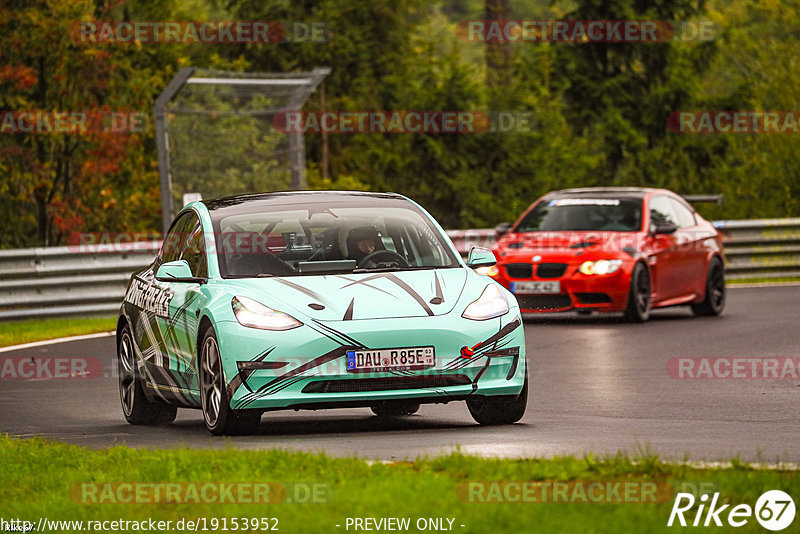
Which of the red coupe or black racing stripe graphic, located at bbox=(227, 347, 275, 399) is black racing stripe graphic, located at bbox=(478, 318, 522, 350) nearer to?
black racing stripe graphic, located at bbox=(227, 347, 275, 399)

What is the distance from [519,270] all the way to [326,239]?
887 centimetres

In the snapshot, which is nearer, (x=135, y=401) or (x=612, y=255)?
(x=135, y=401)

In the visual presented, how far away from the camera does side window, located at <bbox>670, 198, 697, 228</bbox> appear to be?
831 inches

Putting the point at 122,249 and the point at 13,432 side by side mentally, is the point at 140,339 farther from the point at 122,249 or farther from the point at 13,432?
the point at 122,249

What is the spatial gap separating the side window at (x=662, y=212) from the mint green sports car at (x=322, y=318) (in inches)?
370

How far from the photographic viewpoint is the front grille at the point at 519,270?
1970 centimetres

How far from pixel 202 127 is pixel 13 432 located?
48.2 feet

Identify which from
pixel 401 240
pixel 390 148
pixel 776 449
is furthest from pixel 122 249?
pixel 390 148

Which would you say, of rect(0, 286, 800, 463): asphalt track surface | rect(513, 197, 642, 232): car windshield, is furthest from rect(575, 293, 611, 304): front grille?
rect(0, 286, 800, 463): asphalt track surface

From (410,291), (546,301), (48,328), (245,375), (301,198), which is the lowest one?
(48,328)

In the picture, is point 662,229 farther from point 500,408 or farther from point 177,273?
point 177,273

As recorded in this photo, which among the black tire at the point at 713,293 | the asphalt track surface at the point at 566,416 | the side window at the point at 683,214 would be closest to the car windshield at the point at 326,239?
the asphalt track surface at the point at 566,416

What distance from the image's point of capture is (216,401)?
10.2 meters

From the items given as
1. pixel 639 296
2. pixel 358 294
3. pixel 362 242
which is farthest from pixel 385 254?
pixel 639 296
